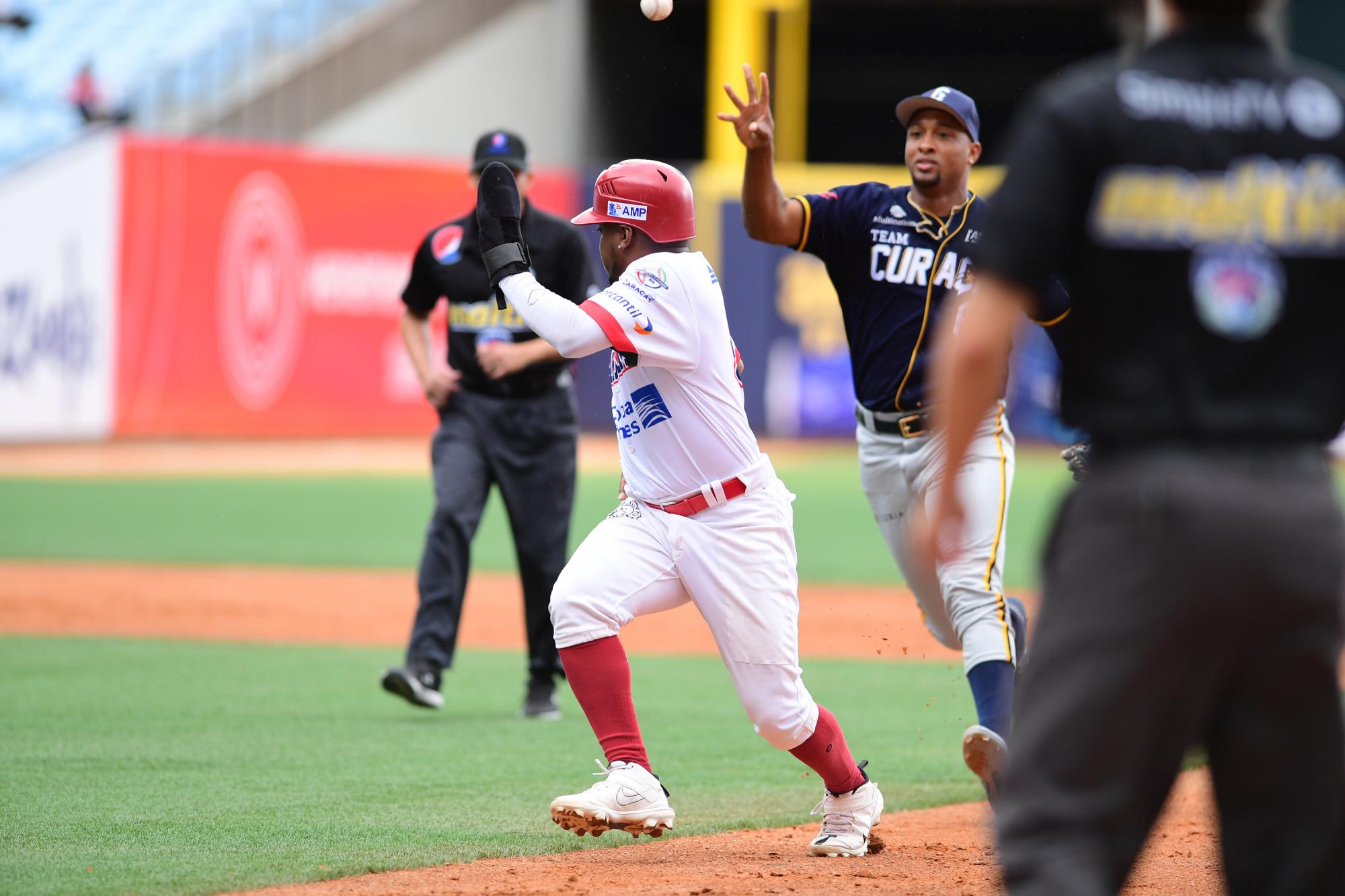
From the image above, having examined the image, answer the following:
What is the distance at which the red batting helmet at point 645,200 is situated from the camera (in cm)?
511

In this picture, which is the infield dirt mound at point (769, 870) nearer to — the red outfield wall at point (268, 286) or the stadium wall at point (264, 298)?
the stadium wall at point (264, 298)

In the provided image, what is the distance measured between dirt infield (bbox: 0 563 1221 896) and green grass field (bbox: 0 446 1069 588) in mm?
895

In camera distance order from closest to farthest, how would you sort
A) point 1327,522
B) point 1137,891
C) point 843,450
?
point 1327,522, point 1137,891, point 843,450

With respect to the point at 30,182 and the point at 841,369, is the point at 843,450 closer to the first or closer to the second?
the point at 841,369

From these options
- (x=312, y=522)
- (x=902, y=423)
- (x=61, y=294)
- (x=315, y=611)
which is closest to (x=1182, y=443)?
(x=902, y=423)

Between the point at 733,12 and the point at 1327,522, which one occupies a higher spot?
the point at 733,12

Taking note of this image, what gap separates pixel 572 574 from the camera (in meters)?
5.02

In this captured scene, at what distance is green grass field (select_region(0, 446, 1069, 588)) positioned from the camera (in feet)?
46.0

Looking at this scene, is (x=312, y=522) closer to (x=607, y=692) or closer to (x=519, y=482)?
(x=519, y=482)

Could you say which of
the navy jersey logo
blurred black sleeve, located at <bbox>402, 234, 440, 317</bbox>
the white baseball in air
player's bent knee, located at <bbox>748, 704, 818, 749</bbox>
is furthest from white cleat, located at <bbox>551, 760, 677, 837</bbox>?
blurred black sleeve, located at <bbox>402, 234, 440, 317</bbox>

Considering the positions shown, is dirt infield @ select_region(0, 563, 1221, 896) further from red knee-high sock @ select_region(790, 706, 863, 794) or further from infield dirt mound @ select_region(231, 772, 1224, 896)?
red knee-high sock @ select_region(790, 706, 863, 794)

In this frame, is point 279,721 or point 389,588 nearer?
point 279,721

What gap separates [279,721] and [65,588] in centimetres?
521

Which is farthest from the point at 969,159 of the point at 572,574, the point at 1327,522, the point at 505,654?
the point at 505,654
